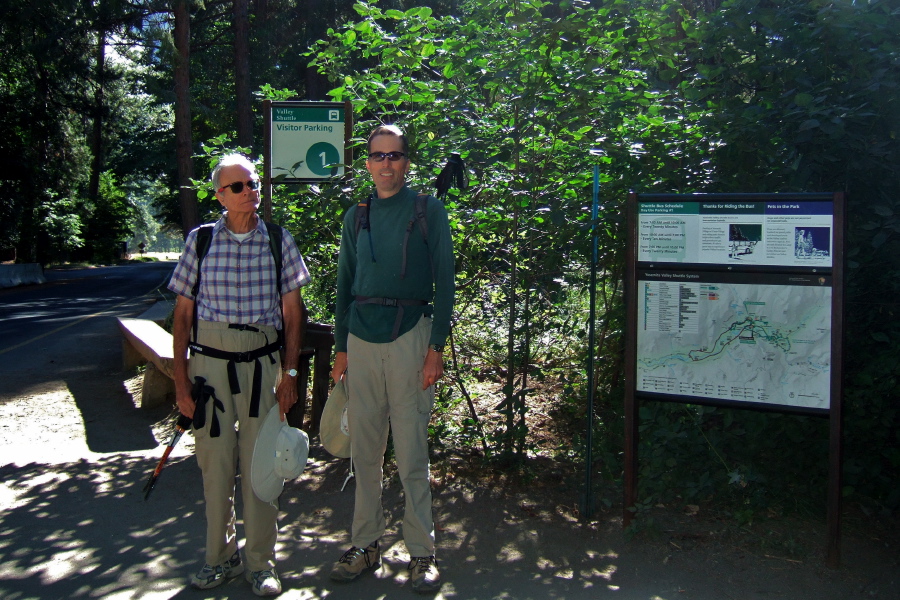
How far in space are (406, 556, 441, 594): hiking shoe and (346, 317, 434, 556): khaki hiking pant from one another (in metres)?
0.04

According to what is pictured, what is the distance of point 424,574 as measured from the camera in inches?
150

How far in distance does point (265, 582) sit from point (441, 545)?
3.44 ft

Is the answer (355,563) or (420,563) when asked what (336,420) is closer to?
(355,563)

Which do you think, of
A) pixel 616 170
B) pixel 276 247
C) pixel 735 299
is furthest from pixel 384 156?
pixel 735 299

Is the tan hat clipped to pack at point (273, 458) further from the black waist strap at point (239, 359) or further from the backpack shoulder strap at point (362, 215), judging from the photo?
the backpack shoulder strap at point (362, 215)

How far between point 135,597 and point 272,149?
11.2 feet

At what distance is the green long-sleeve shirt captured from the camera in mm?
3805

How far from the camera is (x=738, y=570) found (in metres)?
4.02

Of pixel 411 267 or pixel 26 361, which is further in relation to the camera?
pixel 26 361

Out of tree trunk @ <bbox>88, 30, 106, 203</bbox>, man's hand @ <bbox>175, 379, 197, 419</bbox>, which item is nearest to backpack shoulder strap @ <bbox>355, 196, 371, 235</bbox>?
man's hand @ <bbox>175, 379, 197, 419</bbox>

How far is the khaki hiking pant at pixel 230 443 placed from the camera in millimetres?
3779

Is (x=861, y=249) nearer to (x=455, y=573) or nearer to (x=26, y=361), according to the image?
(x=455, y=573)

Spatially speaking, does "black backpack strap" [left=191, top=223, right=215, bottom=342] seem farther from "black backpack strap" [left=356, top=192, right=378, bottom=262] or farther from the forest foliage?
the forest foliage

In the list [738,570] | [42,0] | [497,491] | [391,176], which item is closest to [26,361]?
[497,491]
